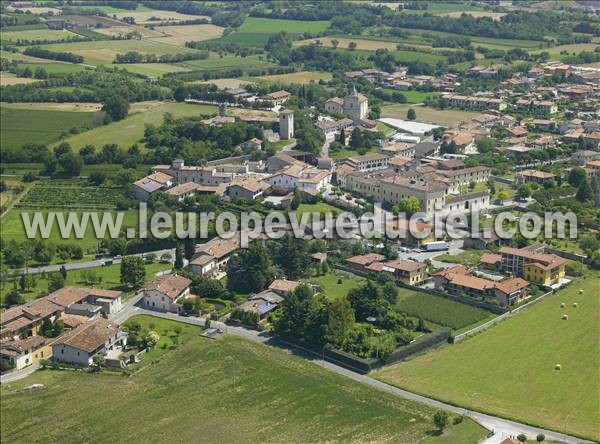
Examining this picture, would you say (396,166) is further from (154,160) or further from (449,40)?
(449,40)

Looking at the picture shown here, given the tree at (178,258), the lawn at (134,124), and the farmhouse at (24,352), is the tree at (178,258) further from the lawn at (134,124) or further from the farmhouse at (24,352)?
the lawn at (134,124)

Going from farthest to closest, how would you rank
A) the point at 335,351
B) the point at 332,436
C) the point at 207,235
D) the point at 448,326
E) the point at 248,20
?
the point at 248,20 → the point at 207,235 → the point at 448,326 → the point at 335,351 → the point at 332,436

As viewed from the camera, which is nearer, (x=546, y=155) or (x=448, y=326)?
(x=448, y=326)

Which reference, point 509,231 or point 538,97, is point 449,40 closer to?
point 538,97

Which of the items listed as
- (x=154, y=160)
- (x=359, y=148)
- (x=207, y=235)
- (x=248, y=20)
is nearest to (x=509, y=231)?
(x=207, y=235)

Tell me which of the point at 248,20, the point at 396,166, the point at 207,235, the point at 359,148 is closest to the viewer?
the point at 207,235

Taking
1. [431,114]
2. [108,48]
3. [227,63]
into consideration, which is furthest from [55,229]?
[108,48]
